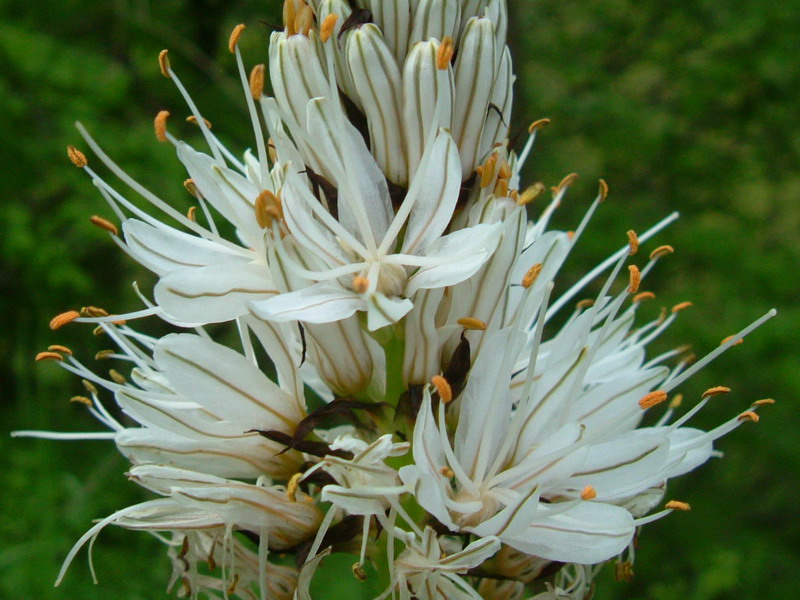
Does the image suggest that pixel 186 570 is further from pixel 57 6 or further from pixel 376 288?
pixel 57 6

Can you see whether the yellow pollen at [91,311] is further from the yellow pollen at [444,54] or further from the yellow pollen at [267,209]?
the yellow pollen at [444,54]

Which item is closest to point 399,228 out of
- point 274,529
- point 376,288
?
point 376,288

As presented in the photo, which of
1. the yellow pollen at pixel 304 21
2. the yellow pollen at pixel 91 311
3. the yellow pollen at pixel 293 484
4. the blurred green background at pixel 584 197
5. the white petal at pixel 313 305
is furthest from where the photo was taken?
the blurred green background at pixel 584 197

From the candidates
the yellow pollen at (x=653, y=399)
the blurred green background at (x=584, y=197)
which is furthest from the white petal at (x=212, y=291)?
the blurred green background at (x=584, y=197)

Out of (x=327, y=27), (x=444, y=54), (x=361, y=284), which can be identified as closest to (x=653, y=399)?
(x=361, y=284)

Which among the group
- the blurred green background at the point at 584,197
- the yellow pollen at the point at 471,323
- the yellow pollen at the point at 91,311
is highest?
the yellow pollen at the point at 91,311

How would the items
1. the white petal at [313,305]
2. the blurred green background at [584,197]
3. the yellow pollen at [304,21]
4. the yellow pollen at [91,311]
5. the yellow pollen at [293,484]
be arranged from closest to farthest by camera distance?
the white petal at [313,305]
the yellow pollen at [293,484]
the yellow pollen at [304,21]
the yellow pollen at [91,311]
the blurred green background at [584,197]

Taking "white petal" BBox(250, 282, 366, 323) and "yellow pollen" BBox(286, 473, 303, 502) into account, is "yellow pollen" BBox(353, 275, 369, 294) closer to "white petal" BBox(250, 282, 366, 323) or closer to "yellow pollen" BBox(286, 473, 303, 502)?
"white petal" BBox(250, 282, 366, 323)

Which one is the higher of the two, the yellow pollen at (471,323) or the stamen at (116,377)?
the yellow pollen at (471,323)

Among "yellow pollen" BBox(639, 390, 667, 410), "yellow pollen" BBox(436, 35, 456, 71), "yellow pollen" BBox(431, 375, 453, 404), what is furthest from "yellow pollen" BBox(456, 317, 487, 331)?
"yellow pollen" BBox(436, 35, 456, 71)
